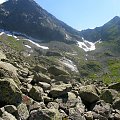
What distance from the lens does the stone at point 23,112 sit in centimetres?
1488

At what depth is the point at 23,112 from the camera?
49.7ft

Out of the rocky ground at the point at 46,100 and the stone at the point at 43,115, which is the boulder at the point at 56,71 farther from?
the stone at the point at 43,115

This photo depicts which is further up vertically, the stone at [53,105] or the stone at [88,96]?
the stone at [88,96]

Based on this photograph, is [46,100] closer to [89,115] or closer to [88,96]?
[89,115]

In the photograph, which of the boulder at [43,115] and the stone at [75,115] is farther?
the stone at [75,115]

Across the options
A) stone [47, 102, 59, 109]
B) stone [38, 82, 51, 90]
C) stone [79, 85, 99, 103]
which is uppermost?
stone [38, 82, 51, 90]

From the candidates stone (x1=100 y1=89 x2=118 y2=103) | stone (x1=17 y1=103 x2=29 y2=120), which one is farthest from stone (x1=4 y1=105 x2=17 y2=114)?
stone (x1=100 y1=89 x2=118 y2=103)

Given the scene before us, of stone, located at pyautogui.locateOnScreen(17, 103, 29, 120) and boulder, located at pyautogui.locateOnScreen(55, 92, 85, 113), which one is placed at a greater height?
boulder, located at pyautogui.locateOnScreen(55, 92, 85, 113)

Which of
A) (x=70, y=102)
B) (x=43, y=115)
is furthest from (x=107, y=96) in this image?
(x=43, y=115)

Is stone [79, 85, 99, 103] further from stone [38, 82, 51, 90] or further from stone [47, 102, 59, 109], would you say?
stone [47, 102, 59, 109]

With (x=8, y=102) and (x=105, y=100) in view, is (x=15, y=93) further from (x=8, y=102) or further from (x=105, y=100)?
(x=105, y=100)

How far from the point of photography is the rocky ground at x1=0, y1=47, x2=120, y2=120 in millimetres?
14786

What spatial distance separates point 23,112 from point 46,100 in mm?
4118

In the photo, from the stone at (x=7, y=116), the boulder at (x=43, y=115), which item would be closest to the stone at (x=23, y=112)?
the boulder at (x=43, y=115)
